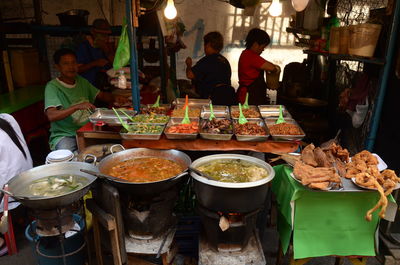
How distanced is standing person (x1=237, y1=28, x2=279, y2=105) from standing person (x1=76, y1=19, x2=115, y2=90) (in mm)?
2634

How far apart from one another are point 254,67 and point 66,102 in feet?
10.6

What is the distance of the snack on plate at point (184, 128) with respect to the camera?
3.53 m

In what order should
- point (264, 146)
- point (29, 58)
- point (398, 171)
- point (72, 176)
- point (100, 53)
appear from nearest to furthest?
point (72, 176)
point (264, 146)
point (398, 171)
point (100, 53)
point (29, 58)

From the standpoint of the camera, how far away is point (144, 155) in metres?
3.45

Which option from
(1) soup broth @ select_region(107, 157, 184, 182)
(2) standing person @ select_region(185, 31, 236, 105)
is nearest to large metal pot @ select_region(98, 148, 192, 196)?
(1) soup broth @ select_region(107, 157, 184, 182)

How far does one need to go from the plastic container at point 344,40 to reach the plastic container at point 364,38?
0.25m

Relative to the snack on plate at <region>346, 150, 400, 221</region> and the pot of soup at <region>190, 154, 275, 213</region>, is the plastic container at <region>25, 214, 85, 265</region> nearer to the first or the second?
the pot of soup at <region>190, 154, 275, 213</region>

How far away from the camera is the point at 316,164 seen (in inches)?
110

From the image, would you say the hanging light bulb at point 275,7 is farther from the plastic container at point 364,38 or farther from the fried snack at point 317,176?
the fried snack at point 317,176

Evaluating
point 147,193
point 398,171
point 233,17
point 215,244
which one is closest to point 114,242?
point 147,193

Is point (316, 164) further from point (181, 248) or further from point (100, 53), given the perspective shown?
point (100, 53)

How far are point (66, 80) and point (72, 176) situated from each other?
2095 mm

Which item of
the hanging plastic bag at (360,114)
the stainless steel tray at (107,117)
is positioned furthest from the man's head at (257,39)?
the stainless steel tray at (107,117)

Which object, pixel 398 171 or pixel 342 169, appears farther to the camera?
pixel 398 171
